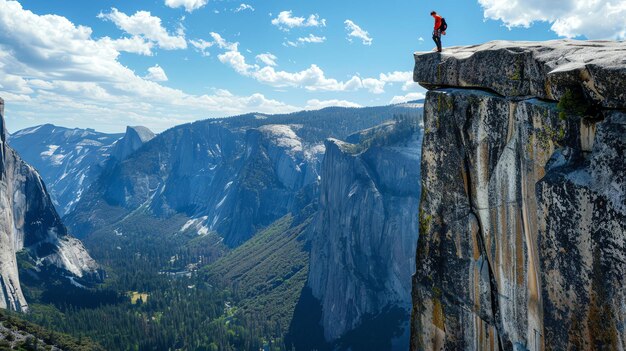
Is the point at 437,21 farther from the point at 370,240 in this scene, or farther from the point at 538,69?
the point at 370,240

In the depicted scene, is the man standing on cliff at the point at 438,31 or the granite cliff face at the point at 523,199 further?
the man standing on cliff at the point at 438,31

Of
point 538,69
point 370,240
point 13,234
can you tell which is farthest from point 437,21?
point 13,234

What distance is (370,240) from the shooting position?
17238 centimetres

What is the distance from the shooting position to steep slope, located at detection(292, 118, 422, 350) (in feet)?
511

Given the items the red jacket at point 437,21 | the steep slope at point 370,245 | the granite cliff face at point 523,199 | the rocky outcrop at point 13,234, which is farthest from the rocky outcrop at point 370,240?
the red jacket at point 437,21

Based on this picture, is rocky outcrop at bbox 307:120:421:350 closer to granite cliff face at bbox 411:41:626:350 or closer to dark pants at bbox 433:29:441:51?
granite cliff face at bbox 411:41:626:350

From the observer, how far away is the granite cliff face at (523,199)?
38.4 ft

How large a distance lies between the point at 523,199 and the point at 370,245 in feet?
526

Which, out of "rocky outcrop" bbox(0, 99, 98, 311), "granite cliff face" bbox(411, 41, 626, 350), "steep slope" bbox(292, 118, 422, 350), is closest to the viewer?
"granite cliff face" bbox(411, 41, 626, 350)


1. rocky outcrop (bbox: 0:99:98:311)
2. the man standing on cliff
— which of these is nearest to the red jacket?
the man standing on cliff

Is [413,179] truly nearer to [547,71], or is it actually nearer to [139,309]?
[139,309]

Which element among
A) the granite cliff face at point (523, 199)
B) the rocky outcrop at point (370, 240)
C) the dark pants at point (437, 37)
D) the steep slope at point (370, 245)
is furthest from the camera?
the rocky outcrop at point (370, 240)

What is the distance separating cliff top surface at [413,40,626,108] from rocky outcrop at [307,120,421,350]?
134 m

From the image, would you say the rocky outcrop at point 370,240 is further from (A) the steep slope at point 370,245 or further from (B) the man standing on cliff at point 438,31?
(B) the man standing on cliff at point 438,31
